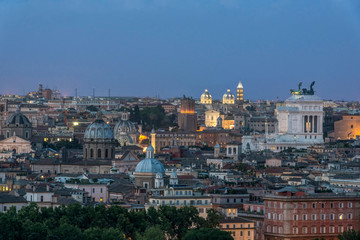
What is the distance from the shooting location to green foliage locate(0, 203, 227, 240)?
3285 inches

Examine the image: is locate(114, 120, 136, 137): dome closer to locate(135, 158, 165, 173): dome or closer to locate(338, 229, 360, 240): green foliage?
locate(135, 158, 165, 173): dome

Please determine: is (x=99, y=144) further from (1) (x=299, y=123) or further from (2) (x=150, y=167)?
(1) (x=299, y=123)

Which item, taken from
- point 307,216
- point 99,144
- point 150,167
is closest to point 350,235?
point 307,216

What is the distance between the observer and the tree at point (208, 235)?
276 ft

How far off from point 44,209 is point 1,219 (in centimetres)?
875

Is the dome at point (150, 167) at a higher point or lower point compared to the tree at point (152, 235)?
higher

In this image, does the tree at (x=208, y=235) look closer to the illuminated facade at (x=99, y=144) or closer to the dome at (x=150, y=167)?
the dome at (x=150, y=167)

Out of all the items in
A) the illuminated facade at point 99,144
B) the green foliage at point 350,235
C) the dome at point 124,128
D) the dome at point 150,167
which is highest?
the dome at point 124,128

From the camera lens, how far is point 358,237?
87.5 metres

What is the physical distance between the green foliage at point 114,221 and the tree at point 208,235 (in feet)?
0.90

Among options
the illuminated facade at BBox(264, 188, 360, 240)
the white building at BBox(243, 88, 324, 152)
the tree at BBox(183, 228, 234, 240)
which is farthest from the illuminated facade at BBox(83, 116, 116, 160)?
the tree at BBox(183, 228, 234, 240)

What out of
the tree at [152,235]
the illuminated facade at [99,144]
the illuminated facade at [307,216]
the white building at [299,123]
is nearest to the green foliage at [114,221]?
the tree at [152,235]

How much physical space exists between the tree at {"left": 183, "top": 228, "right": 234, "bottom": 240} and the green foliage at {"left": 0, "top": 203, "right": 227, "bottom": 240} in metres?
0.27

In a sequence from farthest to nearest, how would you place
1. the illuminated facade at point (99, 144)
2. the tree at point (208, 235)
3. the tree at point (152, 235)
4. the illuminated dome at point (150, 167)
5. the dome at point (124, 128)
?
the dome at point (124, 128) → the illuminated facade at point (99, 144) → the illuminated dome at point (150, 167) → the tree at point (152, 235) → the tree at point (208, 235)
